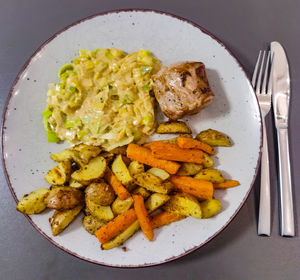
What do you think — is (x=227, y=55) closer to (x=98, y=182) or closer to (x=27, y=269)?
(x=98, y=182)

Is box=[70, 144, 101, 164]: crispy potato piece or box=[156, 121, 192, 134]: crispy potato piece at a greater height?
box=[156, 121, 192, 134]: crispy potato piece

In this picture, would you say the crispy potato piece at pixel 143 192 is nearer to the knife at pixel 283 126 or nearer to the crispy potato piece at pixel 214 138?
the crispy potato piece at pixel 214 138

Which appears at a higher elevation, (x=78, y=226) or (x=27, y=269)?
(x=78, y=226)

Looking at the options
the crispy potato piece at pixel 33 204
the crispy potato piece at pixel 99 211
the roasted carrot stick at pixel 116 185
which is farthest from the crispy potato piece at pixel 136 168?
the crispy potato piece at pixel 33 204

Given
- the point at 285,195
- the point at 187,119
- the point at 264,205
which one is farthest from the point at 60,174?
the point at 285,195

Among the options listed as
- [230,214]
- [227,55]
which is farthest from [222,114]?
[230,214]

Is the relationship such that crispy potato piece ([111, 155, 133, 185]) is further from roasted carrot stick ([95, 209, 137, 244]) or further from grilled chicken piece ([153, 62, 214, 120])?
grilled chicken piece ([153, 62, 214, 120])

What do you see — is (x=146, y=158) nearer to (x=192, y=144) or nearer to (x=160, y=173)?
(x=160, y=173)

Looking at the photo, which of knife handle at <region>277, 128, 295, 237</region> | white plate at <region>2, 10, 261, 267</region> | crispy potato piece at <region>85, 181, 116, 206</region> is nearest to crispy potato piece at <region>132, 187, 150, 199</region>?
crispy potato piece at <region>85, 181, 116, 206</region>
